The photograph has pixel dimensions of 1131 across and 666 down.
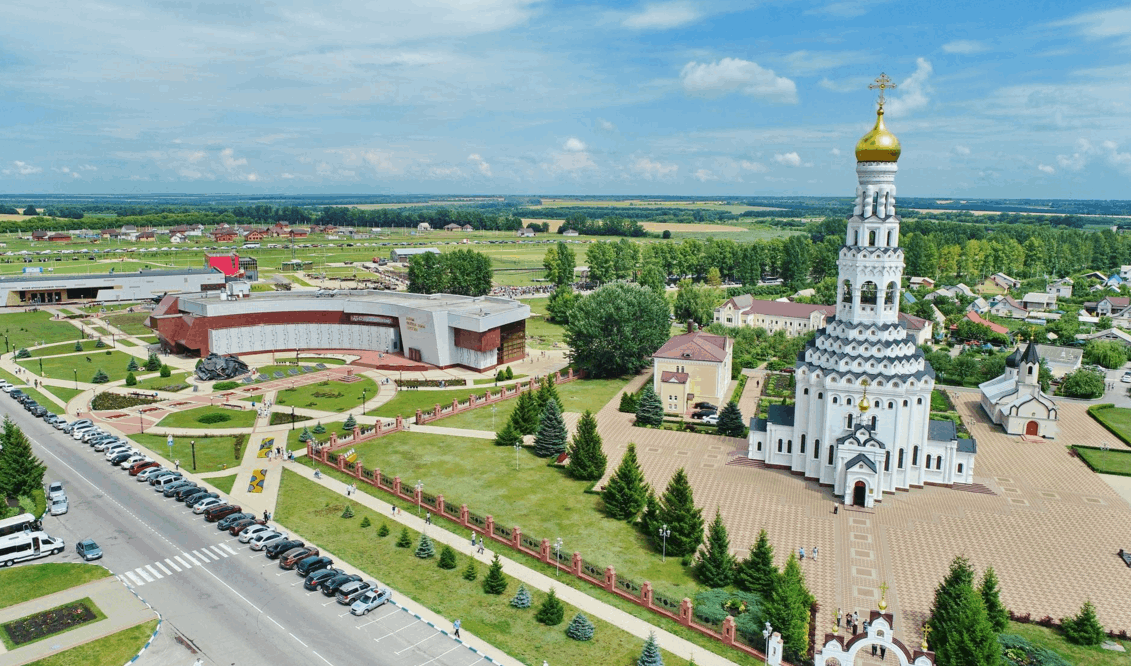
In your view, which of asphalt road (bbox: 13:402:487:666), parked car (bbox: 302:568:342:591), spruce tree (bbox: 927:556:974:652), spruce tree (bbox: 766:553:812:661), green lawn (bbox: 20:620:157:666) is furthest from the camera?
parked car (bbox: 302:568:342:591)

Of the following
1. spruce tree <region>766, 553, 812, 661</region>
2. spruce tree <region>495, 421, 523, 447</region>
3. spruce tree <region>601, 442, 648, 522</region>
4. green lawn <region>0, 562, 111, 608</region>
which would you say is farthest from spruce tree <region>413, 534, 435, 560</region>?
Answer: spruce tree <region>495, 421, 523, 447</region>

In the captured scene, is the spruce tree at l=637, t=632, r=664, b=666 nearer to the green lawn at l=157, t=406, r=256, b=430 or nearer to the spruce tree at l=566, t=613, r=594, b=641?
the spruce tree at l=566, t=613, r=594, b=641

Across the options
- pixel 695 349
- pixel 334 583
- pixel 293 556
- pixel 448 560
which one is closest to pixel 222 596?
pixel 293 556

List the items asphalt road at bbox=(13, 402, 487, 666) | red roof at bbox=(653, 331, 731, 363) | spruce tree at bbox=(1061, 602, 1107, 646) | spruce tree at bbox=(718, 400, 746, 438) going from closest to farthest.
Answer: asphalt road at bbox=(13, 402, 487, 666) < spruce tree at bbox=(1061, 602, 1107, 646) < spruce tree at bbox=(718, 400, 746, 438) < red roof at bbox=(653, 331, 731, 363)

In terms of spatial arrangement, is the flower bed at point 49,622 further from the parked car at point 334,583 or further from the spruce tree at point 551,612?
the spruce tree at point 551,612

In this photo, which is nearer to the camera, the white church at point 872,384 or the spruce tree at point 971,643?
the spruce tree at point 971,643

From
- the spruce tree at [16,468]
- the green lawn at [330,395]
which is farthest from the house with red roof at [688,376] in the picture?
the spruce tree at [16,468]
